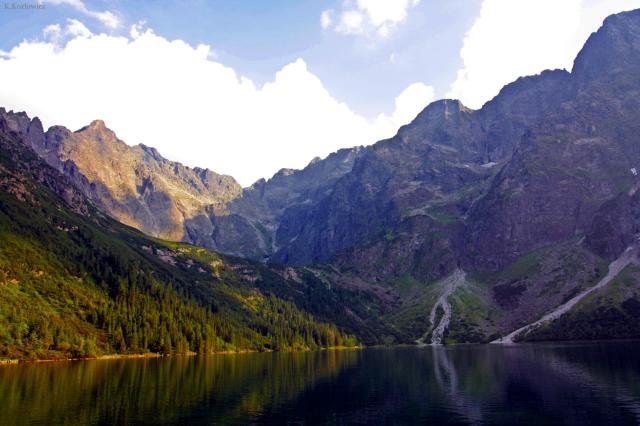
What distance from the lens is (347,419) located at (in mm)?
79125

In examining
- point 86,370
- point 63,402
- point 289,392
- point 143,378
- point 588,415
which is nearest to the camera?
point 588,415

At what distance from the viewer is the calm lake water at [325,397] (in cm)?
7775

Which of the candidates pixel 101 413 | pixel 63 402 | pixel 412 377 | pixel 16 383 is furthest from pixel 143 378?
pixel 412 377

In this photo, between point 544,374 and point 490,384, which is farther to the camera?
point 544,374

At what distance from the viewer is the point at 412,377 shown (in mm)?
139875

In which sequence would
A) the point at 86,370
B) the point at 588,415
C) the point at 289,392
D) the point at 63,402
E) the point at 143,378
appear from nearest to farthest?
the point at 588,415, the point at 63,402, the point at 289,392, the point at 143,378, the point at 86,370

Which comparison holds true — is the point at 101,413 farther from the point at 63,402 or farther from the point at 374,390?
the point at 374,390

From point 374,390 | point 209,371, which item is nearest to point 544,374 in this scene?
point 374,390

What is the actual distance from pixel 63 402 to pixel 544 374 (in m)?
114

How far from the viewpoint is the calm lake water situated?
7775 centimetres

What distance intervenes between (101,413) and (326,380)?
68.2m

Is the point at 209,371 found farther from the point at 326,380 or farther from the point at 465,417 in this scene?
the point at 465,417

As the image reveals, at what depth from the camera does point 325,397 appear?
10331 cm

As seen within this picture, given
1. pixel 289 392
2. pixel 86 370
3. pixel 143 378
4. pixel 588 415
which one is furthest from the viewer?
pixel 86 370
